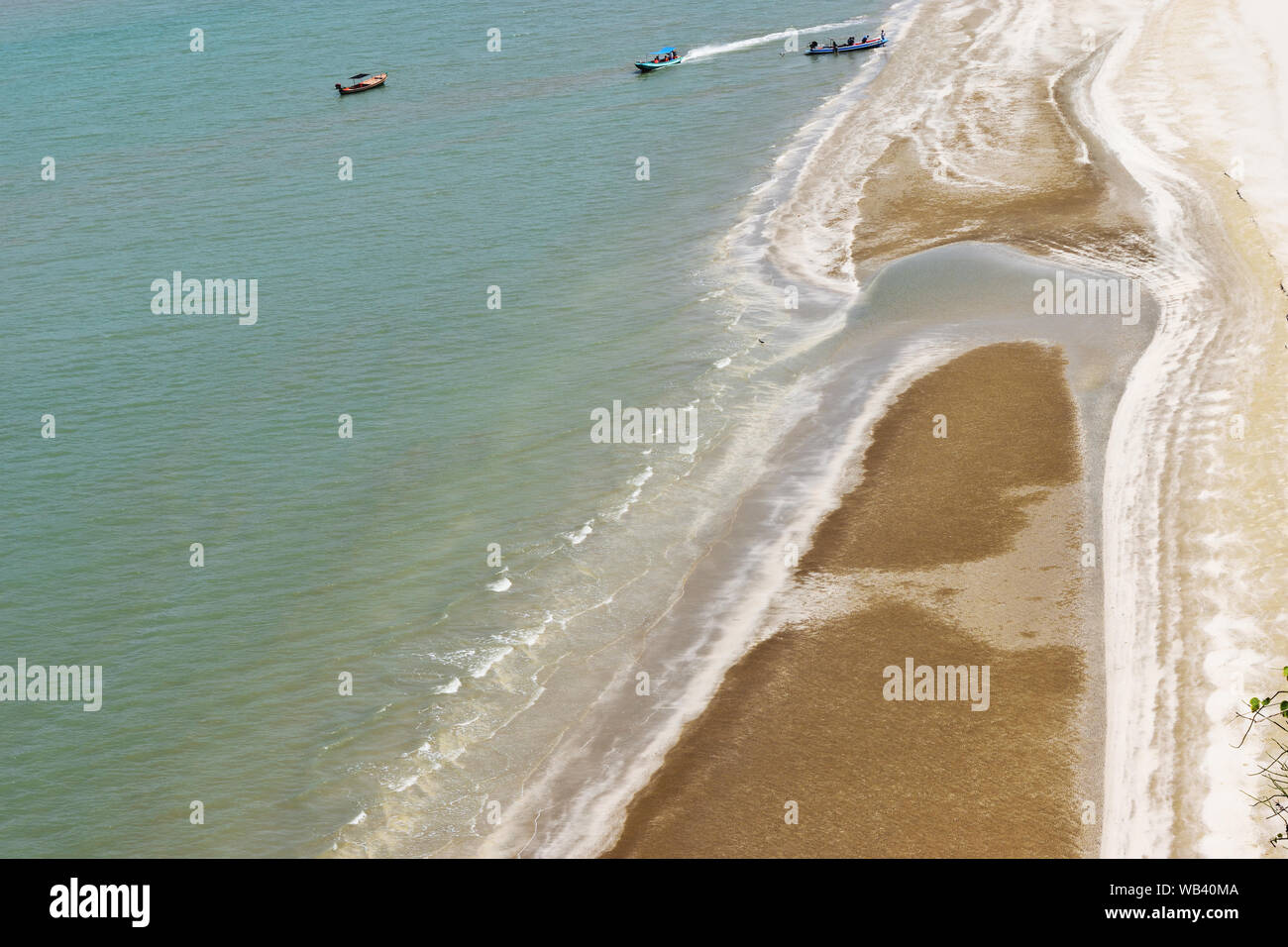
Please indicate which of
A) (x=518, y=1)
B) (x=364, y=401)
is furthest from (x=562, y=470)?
(x=518, y=1)

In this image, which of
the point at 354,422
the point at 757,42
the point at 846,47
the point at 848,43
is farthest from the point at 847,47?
the point at 354,422

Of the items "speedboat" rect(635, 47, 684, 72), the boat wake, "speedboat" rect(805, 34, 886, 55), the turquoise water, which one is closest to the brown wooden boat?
the turquoise water

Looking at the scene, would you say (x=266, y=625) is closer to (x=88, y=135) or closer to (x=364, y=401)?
(x=364, y=401)

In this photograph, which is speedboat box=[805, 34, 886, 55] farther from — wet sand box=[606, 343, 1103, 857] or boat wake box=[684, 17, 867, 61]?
wet sand box=[606, 343, 1103, 857]

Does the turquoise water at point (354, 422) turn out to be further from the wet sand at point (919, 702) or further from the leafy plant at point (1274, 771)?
the leafy plant at point (1274, 771)

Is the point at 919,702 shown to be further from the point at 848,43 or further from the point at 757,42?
the point at 757,42

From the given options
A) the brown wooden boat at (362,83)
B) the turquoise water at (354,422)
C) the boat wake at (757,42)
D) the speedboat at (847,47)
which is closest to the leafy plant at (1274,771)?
the turquoise water at (354,422)
